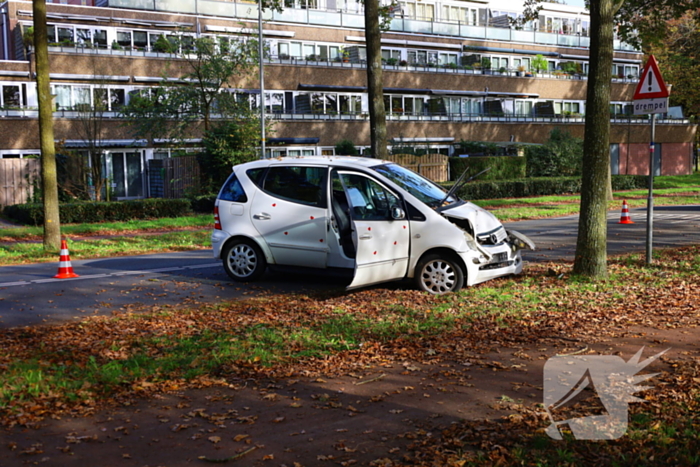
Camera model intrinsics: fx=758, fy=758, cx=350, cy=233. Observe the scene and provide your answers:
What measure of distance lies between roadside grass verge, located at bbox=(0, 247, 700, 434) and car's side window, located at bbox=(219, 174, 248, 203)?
74.9 inches

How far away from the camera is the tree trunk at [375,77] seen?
18578 mm

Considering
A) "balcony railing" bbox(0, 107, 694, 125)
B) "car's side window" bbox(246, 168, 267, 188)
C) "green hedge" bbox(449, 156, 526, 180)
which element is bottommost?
"car's side window" bbox(246, 168, 267, 188)

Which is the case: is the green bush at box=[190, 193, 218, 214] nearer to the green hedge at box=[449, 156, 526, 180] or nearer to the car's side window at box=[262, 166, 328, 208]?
the green hedge at box=[449, 156, 526, 180]

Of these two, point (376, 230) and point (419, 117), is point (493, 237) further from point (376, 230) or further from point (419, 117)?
point (419, 117)

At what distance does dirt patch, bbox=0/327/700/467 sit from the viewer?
15.8 ft

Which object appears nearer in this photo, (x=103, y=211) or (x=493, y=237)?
(x=493, y=237)

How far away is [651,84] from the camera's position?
37.4 ft

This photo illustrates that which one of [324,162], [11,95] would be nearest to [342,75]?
[11,95]

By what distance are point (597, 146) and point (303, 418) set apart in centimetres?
680

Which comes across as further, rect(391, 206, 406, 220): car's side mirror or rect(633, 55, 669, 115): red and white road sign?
rect(633, 55, 669, 115): red and white road sign

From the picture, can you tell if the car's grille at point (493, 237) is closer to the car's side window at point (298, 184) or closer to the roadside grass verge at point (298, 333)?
the roadside grass verge at point (298, 333)

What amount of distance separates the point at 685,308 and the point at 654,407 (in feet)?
12.7

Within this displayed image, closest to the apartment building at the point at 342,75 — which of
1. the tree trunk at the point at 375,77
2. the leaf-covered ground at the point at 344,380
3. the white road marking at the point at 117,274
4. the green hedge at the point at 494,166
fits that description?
the green hedge at the point at 494,166

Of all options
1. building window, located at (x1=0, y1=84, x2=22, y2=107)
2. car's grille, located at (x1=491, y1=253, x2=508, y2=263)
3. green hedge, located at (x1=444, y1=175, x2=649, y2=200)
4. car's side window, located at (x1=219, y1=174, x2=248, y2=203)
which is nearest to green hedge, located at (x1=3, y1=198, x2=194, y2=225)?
building window, located at (x1=0, y1=84, x2=22, y2=107)
